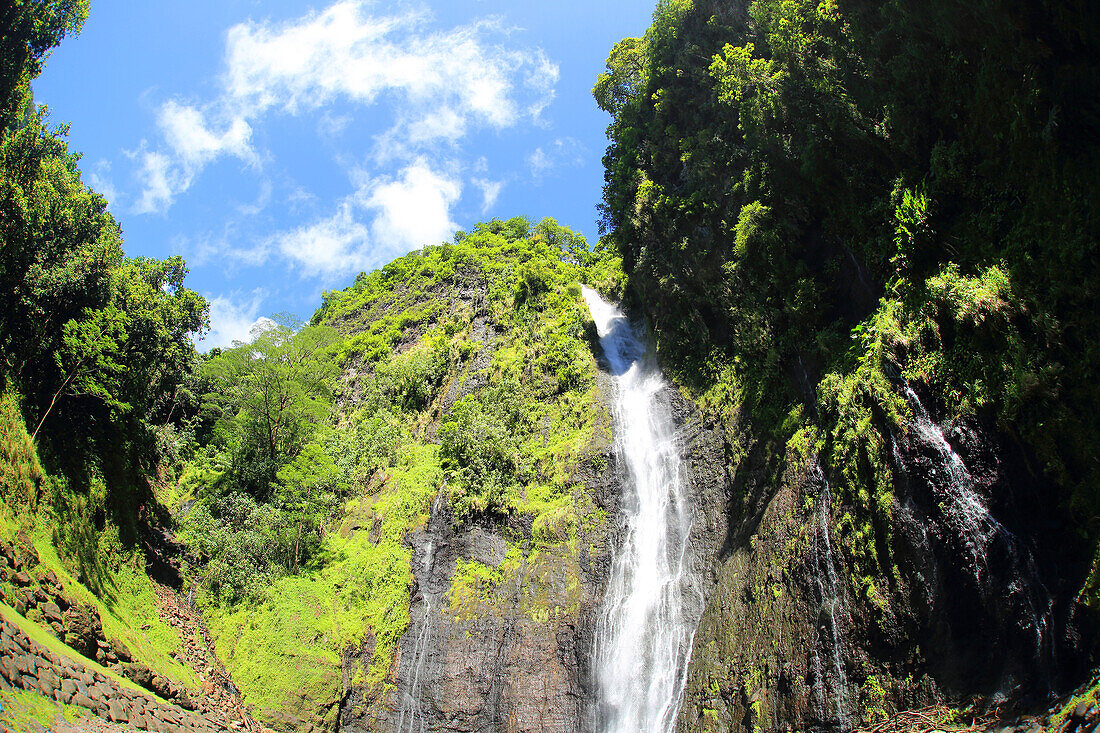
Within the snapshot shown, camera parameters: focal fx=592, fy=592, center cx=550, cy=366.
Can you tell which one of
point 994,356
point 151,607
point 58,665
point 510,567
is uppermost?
point 994,356

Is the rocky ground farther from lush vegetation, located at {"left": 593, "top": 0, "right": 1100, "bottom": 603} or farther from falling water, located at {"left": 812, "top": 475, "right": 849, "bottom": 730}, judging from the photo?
lush vegetation, located at {"left": 593, "top": 0, "right": 1100, "bottom": 603}

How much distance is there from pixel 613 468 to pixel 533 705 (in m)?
8.21

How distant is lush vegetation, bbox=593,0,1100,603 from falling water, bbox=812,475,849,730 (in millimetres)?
684

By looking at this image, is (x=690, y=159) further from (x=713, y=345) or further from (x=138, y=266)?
(x=138, y=266)

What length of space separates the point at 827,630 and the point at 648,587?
19.7 ft

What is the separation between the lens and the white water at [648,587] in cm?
1540

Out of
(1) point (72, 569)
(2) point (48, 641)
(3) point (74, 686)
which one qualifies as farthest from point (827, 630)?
(1) point (72, 569)

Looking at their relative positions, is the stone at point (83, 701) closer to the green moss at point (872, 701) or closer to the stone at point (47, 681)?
the stone at point (47, 681)

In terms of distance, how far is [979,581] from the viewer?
10359 mm

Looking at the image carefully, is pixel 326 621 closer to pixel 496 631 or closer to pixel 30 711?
pixel 496 631

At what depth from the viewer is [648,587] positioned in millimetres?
17609

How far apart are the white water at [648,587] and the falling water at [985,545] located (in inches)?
293

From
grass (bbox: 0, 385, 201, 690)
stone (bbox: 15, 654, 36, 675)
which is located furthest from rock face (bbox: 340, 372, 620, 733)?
stone (bbox: 15, 654, 36, 675)

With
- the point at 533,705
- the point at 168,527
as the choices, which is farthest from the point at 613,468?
the point at 168,527
